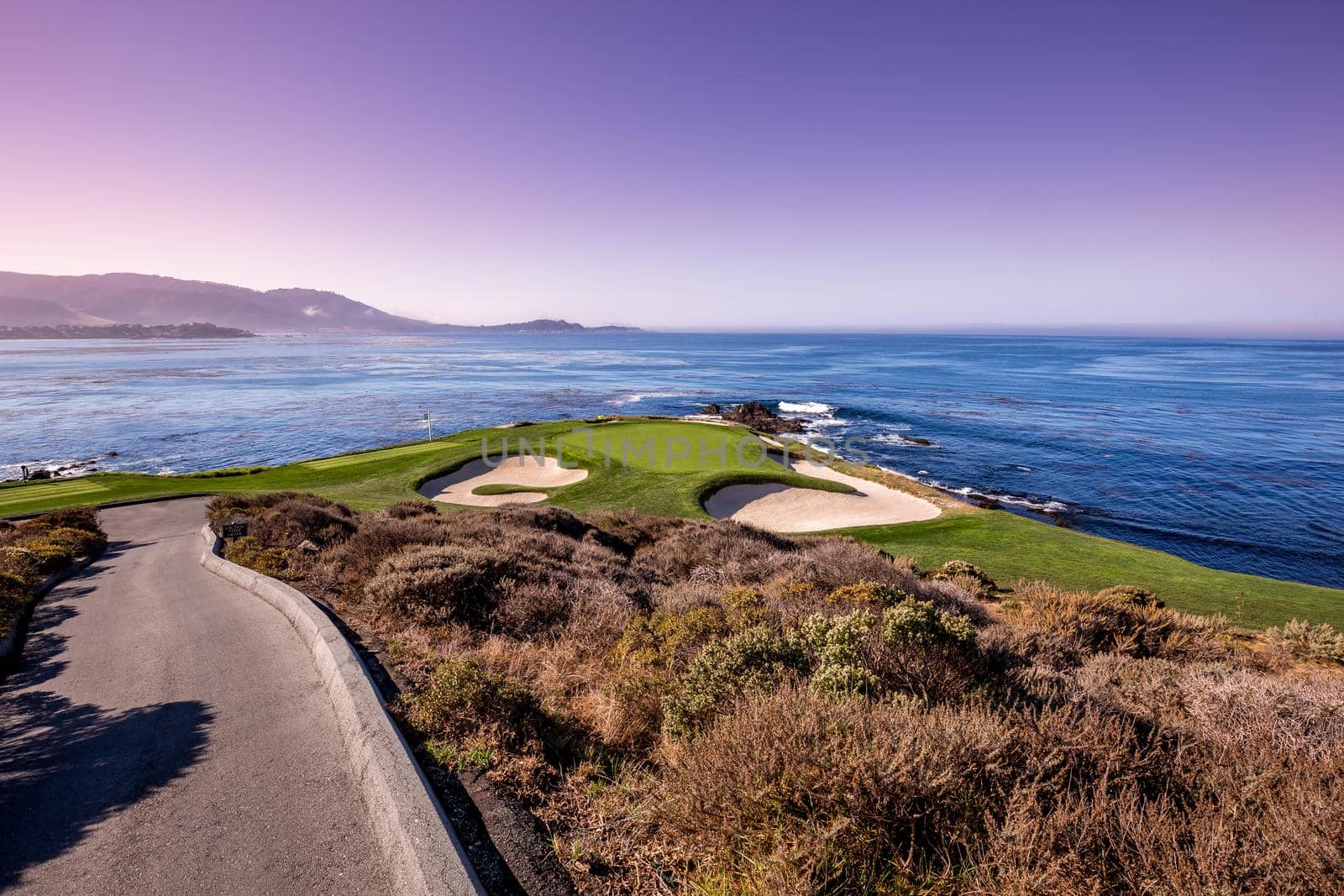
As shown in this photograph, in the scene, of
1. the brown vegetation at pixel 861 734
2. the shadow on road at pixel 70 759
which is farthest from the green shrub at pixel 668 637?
the shadow on road at pixel 70 759

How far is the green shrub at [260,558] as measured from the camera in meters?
10.7

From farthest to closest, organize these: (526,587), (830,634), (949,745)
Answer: (526,587)
(830,634)
(949,745)

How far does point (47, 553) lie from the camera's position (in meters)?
11.9

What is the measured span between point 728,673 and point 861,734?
1.64m

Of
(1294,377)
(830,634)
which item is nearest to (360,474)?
(830,634)

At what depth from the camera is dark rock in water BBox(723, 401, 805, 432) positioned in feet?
156

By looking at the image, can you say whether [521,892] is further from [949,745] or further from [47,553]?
[47,553]

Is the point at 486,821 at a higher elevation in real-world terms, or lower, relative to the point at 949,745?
lower

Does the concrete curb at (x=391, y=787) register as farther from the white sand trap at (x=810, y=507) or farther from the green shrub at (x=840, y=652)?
the white sand trap at (x=810, y=507)

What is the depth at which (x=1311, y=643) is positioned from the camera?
9.51 meters

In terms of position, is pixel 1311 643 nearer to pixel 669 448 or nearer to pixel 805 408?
pixel 669 448

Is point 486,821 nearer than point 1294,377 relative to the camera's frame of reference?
Yes

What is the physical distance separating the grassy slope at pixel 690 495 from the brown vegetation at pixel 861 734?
267 inches

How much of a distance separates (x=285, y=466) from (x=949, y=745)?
34649mm
